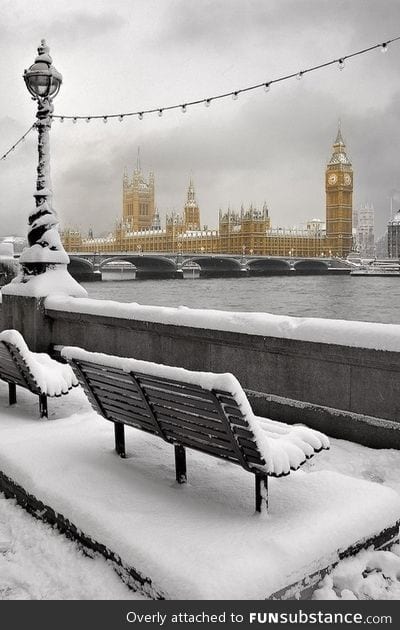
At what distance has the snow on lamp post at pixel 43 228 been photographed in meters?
8.62

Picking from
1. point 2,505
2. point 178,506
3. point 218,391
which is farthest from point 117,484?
point 218,391

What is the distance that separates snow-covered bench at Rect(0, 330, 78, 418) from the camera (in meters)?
4.85

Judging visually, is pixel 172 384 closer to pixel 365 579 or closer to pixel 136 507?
pixel 136 507

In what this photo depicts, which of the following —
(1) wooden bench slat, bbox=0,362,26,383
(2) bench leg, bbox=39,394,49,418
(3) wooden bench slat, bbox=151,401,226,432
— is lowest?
(2) bench leg, bbox=39,394,49,418

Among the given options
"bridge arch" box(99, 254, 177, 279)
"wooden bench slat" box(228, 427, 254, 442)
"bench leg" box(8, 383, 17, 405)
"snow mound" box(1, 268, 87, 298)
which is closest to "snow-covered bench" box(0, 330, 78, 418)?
"bench leg" box(8, 383, 17, 405)

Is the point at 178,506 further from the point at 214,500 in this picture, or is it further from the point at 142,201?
the point at 142,201

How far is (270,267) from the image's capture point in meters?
78.4

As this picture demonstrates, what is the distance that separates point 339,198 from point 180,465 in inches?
4828

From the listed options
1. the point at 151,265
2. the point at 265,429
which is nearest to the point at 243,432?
the point at 265,429

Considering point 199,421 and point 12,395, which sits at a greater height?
point 199,421

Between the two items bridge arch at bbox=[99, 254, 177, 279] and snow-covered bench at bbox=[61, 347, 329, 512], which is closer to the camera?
snow-covered bench at bbox=[61, 347, 329, 512]

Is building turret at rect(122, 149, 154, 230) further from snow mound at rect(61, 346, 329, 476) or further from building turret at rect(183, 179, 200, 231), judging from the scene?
snow mound at rect(61, 346, 329, 476)
